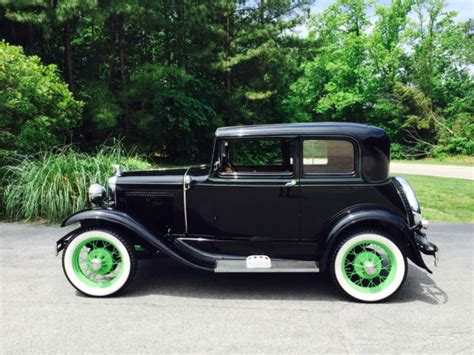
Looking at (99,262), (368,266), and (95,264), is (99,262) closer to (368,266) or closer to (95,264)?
(95,264)

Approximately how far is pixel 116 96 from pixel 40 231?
46.5 ft

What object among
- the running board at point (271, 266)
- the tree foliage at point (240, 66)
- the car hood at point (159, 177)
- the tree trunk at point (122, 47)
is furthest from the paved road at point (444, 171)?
the tree trunk at point (122, 47)

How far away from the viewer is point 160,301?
11.2ft

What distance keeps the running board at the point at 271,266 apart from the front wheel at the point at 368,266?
236mm

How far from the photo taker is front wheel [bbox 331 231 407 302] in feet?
11.1

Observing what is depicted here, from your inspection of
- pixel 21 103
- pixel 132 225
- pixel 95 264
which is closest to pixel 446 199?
pixel 132 225

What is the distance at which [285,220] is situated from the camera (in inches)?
141

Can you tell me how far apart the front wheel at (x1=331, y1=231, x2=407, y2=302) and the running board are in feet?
0.77

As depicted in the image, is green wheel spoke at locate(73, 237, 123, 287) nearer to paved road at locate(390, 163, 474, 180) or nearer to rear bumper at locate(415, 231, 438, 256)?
rear bumper at locate(415, 231, 438, 256)

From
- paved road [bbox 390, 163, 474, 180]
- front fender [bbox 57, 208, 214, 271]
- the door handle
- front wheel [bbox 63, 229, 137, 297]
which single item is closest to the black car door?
the door handle

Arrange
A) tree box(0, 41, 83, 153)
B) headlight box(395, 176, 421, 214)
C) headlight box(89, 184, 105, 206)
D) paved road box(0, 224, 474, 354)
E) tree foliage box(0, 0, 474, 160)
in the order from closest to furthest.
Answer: paved road box(0, 224, 474, 354)
headlight box(395, 176, 421, 214)
headlight box(89, 184, 105, 206)
tree box(0, 41, 83, 153)
tree foliage box(0, 0, 474, 160)

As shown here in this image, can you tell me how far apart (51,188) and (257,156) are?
4.19 metres

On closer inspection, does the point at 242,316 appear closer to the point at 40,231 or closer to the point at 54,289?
the point at 54,289

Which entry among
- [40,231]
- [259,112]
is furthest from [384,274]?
[259,112]
